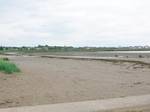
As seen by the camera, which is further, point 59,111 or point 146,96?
point 146,96

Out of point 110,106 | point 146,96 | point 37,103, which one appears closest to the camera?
point 110,106

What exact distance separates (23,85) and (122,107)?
23.5ft

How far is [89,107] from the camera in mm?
11711

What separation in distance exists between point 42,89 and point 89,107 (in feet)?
17.7

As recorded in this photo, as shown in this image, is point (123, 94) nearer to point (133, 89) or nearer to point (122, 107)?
point (133, 89)

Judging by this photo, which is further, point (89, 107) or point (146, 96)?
point (146, 96)

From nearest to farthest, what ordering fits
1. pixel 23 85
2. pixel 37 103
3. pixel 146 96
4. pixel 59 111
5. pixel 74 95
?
1. pixel 59 111
2. pixel 37 103
3. pixel 146 96
4. pixel 74 95
5. pixel 23 85

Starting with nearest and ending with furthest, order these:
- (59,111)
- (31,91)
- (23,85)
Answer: (59,111)
(31,91)
(23,85)

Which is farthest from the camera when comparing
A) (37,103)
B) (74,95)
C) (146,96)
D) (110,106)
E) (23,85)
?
(23,85)

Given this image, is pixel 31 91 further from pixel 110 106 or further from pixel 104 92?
pixel 110 106

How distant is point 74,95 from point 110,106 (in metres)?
3.34

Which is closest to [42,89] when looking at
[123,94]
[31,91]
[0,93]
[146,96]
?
[31,91]

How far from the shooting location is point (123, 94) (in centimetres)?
1521

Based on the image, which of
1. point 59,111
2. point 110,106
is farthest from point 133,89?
point 59,111
